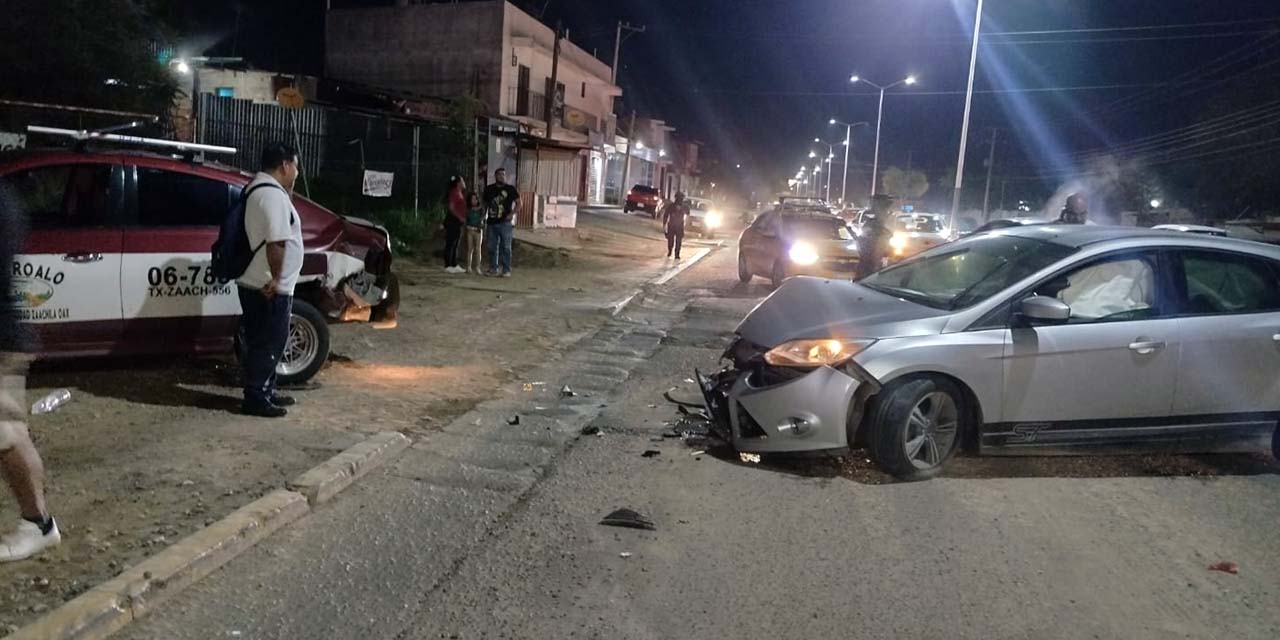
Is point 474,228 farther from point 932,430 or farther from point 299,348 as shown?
point 932,430

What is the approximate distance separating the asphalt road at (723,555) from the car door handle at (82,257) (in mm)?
2516

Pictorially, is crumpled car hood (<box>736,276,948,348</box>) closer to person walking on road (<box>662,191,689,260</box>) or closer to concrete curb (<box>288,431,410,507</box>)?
concrete curb (<box>288,431,410,507</box>)

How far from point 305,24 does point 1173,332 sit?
1845 inches

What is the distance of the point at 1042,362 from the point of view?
229 inches

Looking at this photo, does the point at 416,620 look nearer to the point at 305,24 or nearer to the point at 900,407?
the point at 900,407

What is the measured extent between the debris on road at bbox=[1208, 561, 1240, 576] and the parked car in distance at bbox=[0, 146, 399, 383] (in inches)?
233

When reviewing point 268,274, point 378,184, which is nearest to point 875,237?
point 268,274

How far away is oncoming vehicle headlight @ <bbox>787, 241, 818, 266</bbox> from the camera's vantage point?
1620cm

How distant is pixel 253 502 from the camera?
4746 millimetres

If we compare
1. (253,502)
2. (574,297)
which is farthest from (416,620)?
(574,297)

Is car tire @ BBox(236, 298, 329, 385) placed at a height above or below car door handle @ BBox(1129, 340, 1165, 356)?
below

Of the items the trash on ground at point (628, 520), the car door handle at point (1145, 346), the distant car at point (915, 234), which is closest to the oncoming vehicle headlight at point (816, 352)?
the trash on ground at point (628, 520)

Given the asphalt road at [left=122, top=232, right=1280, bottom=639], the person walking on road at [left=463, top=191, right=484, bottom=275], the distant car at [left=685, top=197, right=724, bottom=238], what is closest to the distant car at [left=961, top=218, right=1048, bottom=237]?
the asphalt road at [left=122, top=232, right=1280, bottom=639]

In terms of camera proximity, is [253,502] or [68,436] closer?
[253,502]
